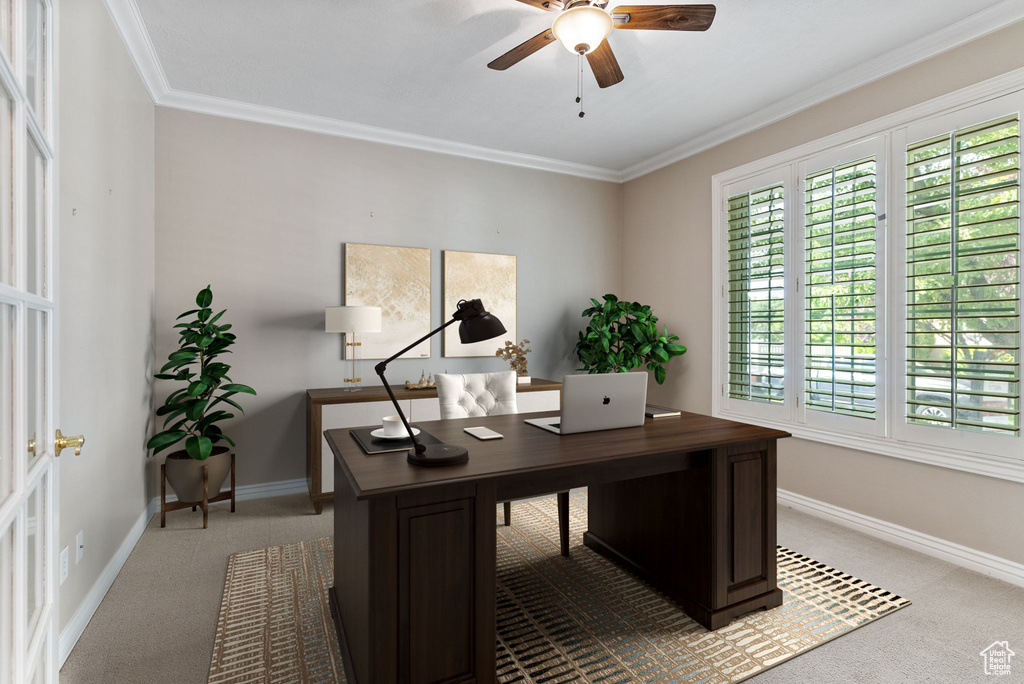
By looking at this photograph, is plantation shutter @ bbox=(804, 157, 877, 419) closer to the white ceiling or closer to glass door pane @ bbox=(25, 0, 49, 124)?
the white ceiling

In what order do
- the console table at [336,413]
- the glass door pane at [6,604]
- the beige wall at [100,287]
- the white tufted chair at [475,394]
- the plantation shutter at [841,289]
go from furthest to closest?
the console table at [336,413]
the plantation shutter at [841,289]
the white tufted chair at [475,394]
the beige wall at [100,287]
the glass door pane at [6,604]

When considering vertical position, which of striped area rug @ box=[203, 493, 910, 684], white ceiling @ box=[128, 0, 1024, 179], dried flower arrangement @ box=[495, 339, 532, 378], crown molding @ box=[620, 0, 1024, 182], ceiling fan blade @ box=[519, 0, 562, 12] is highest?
white ceiling @ box=[128, 0, 1024, 179]

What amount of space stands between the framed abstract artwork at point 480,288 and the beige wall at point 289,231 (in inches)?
3.3

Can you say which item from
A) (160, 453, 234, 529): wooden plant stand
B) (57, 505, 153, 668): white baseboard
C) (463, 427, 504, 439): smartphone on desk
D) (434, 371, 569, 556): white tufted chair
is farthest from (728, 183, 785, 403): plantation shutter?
(57, 505, 153, 668): white baseboard

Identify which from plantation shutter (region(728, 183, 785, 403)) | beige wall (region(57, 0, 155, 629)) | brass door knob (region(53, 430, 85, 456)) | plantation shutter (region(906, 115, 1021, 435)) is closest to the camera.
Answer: brass door knob (region(53, 430, 85, 456))

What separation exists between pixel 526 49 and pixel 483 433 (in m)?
1.75

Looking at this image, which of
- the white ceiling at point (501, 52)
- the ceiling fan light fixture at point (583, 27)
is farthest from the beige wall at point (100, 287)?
the ceiling fan light fixture at point (583, 27)

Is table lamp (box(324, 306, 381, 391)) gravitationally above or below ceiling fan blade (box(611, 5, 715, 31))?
below

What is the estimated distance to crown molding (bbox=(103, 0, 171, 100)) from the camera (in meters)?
2.56

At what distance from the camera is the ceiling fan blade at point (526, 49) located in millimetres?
2275

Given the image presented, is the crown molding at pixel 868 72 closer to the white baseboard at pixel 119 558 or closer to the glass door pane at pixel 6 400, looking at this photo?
the glass door pane at pixel 6 400

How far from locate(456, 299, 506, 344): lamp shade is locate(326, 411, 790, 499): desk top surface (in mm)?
435

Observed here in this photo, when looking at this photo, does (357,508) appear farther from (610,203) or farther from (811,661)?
(610,203)

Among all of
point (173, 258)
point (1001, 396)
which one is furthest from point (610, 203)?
point (173, 258)
